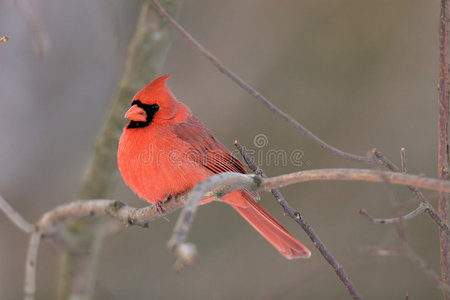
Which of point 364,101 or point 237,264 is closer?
point 237,264

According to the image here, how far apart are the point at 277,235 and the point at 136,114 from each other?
0.97 m

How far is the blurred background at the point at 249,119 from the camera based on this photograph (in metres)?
4.52

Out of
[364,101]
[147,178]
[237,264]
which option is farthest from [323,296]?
[147,178]

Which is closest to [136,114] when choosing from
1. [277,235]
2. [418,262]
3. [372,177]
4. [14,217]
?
[14,217]

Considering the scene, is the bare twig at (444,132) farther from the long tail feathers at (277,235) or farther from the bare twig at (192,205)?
the long tail feathers at (277,235)

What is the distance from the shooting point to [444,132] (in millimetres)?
1922

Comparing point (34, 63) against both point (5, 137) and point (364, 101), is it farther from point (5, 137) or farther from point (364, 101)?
point (364, 101)

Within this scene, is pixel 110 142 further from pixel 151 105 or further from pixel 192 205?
pixel 192 205

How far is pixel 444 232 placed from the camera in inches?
75.2

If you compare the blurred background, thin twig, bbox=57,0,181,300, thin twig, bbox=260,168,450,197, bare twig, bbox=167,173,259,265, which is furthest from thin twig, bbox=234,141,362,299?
the blurred background

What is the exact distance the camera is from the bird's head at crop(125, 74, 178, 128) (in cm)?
304

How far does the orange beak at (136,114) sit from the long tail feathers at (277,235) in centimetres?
70

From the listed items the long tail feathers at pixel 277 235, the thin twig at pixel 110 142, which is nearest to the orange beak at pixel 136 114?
the thin twig at pixel 110 142

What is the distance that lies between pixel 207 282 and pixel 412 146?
1912 mm
